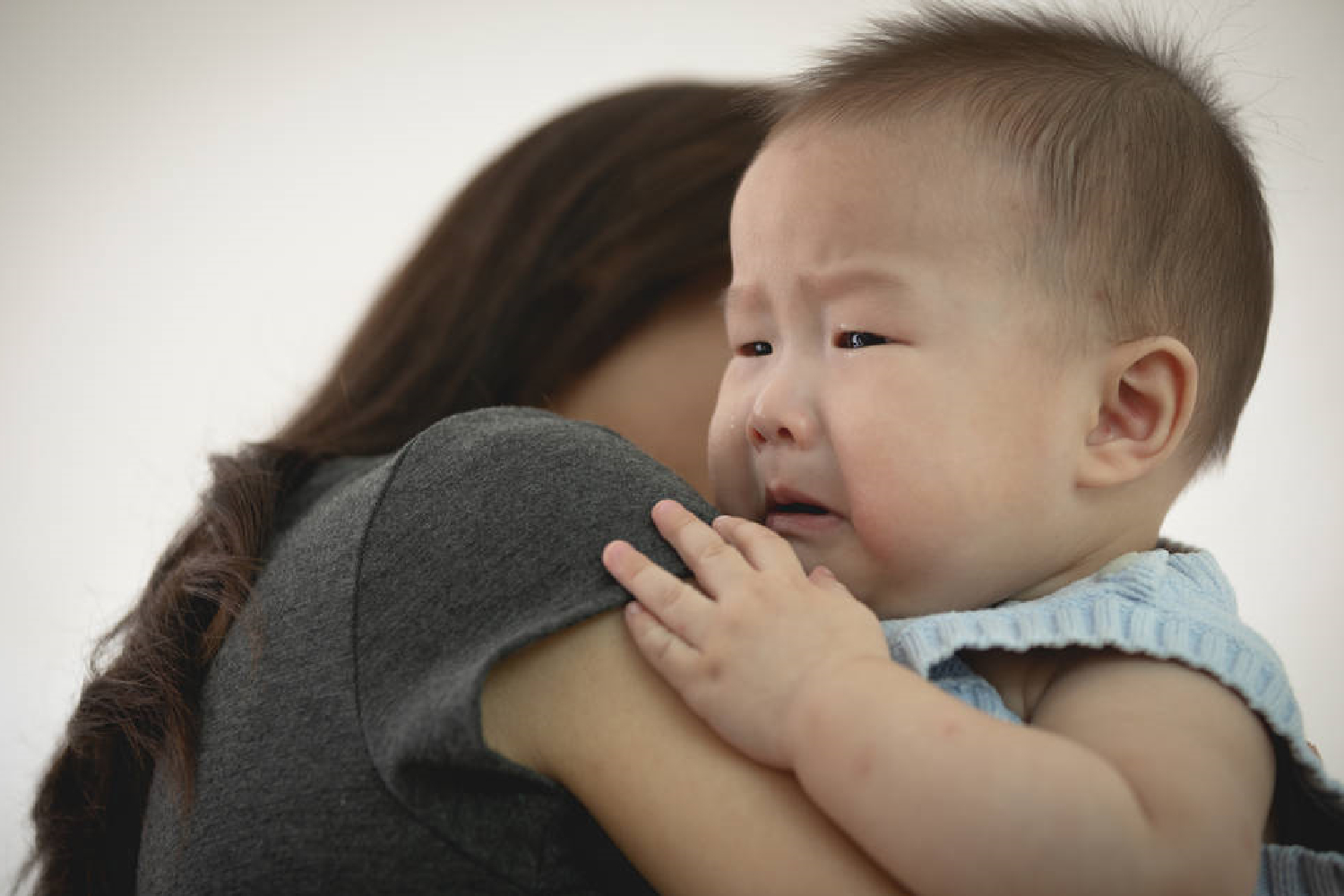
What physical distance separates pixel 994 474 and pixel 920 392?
103mm

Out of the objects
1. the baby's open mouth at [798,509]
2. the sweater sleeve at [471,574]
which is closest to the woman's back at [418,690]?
the sweater sleeve at [471,574]

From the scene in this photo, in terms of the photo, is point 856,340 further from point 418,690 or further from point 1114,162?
point 418,690

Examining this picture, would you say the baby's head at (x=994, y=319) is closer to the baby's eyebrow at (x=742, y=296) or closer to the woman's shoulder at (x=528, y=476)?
the baby's eyebrow at (x=742, y=296)

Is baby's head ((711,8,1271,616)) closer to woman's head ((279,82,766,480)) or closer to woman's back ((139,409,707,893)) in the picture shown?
woman's back ((139,409,707,893))

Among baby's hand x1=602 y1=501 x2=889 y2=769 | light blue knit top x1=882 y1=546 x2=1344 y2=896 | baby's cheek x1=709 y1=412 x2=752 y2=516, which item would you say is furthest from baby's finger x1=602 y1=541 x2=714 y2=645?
baby's cheek x1=709 y1=412 x2=752 y2=516

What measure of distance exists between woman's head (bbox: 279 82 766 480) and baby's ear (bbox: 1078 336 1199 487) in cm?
74

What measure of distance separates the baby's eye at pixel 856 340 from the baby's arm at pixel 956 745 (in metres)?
0.27

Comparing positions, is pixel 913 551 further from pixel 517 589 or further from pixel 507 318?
pixel 507 318

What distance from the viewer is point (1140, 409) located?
1048mm

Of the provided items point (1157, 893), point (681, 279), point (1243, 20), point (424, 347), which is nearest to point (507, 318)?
point (424, 347)

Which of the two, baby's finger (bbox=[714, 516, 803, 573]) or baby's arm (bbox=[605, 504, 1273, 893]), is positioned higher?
baby's finger (bbox=[714, 516, 803, 573])

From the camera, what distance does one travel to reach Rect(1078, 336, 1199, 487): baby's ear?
1.03m

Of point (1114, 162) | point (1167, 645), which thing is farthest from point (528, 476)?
point (1114, 162)

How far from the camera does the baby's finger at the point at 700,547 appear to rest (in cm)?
88
